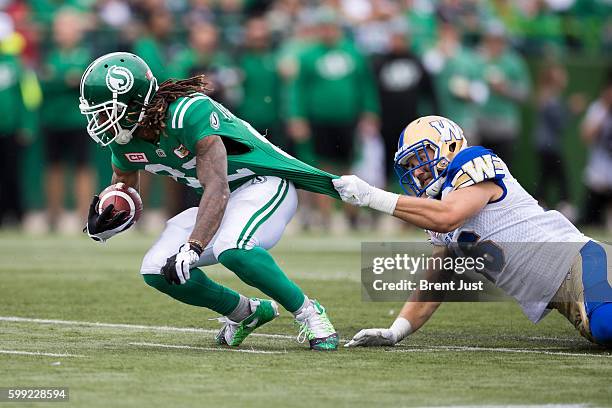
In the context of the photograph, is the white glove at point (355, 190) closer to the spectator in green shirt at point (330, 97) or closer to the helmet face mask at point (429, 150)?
the helmet face mask at point (429, 150)

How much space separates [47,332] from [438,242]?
2.24 meters

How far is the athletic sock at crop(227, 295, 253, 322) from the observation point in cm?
679

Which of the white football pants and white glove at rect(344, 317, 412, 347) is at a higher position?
the white football pants

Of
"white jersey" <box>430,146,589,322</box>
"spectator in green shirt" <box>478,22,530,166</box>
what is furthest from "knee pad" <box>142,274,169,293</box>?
"spectator in green shirt" <box>478,22,530,166</box>

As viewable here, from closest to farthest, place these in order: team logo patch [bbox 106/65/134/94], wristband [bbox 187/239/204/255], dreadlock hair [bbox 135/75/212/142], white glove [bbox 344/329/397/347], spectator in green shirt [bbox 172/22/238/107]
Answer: wristband [bbox 187/239/204/255] < team logo patch [bbox 106/65/134/94] < dreadlock hair [bbox 135/75/212/142] < white glove [bbox 344/329/397/347] < spectator in green shirt [bbox 172/22/238/107]

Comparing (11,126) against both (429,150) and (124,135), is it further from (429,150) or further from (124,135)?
(429,150)

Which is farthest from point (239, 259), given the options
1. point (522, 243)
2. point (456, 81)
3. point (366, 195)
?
point (456, 81)

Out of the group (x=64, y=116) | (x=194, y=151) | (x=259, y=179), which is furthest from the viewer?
(x=64, y=116)

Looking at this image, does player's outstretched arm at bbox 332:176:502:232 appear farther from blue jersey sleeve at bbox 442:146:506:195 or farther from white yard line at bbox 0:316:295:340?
white yard line at bbox 0:316:295:340

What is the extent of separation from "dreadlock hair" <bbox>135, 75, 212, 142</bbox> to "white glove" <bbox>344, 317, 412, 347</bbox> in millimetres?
1480

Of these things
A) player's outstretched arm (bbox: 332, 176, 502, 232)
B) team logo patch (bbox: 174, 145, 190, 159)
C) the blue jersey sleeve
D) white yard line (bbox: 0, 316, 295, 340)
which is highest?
team logo patch (bbox: 174, 145, 190, 159)

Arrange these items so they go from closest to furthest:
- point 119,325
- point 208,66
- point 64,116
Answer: point 119,325 → point 208,66 → point 64,116

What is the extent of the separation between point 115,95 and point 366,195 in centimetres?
135

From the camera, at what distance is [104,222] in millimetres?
6758
